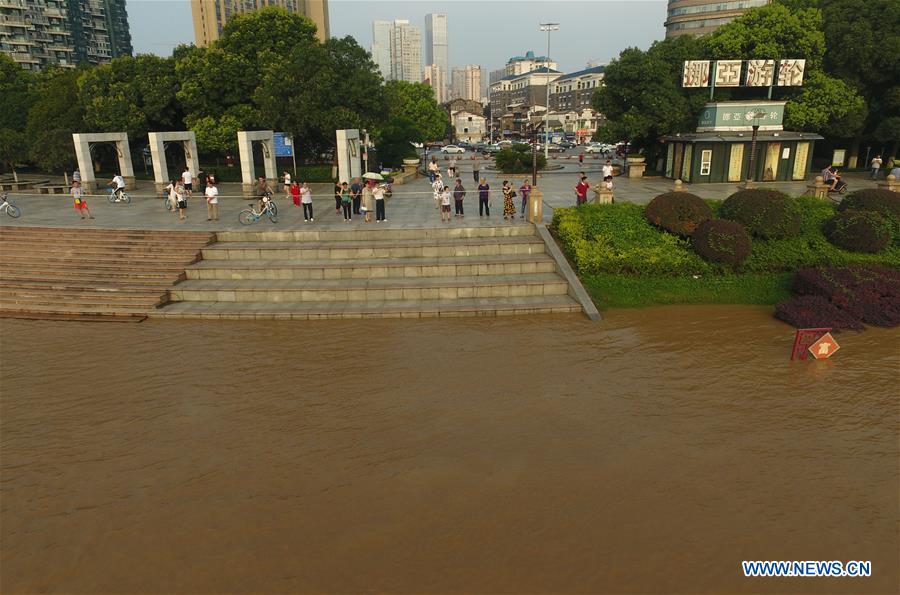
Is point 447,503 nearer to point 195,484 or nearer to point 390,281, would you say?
point 195,484

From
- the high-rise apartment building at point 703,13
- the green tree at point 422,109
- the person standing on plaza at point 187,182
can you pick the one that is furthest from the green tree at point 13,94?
the high-rise apartment building at point 703,13

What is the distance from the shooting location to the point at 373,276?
55.2 feet

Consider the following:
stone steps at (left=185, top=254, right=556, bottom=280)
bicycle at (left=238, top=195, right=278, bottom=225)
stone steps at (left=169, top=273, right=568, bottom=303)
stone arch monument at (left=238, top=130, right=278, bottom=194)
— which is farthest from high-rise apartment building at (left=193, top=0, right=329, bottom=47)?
stone steps at (left=169, top=273, right=568, bottom=303)

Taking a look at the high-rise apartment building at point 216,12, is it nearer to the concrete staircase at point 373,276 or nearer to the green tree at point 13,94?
the green tree at point 13,94

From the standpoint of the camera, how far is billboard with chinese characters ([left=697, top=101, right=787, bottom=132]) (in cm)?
3231

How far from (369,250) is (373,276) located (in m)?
1.32

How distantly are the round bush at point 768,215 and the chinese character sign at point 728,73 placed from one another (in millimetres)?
19100

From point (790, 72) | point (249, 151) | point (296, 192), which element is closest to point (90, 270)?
point (296, 192)

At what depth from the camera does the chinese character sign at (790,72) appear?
3198 centimetres

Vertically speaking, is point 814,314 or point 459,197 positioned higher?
point 459,197

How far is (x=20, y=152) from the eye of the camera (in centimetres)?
4253

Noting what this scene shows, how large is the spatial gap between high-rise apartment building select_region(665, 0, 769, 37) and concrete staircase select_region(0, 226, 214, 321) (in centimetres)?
9553

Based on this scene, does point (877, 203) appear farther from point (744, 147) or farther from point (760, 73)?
point (760, 73)

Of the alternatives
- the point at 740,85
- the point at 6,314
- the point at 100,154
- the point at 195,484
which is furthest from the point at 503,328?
the point at 100,154
